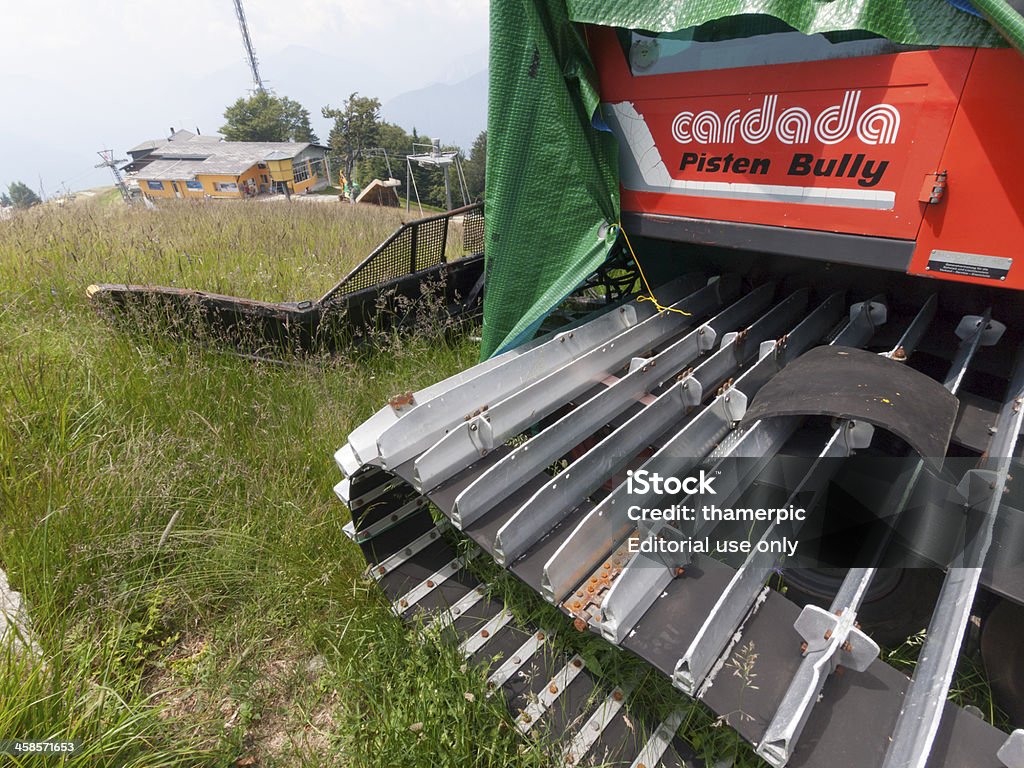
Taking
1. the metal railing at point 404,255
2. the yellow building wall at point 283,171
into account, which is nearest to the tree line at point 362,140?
the yellow building wall at point 283,171

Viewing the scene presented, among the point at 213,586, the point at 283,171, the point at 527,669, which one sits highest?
the point at 213,586

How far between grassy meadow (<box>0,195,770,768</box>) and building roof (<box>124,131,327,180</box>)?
52.5 metres

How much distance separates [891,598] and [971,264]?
4.55 feet

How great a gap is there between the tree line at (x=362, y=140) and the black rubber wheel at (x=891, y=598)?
57.4 meters

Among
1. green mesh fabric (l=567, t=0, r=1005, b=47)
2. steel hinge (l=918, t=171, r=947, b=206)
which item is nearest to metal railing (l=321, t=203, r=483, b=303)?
green mesh fabric (l=567, t=0, r=1005, b=47)

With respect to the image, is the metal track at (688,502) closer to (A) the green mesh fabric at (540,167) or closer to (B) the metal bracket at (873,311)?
(B) the metal bracket at (873,311)

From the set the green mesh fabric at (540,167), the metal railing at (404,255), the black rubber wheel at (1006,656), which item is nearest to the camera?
the black rubber wheel at (1006,656)

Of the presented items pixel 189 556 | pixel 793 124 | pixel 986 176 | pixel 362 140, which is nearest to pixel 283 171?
pixel 362 140

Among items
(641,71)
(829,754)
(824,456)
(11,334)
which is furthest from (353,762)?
(11,334)

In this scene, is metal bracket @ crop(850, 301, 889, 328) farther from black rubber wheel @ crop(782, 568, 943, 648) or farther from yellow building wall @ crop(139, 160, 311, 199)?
yellow building wall @ crop(139, 160, 311, 199)

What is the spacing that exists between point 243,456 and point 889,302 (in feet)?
12.8

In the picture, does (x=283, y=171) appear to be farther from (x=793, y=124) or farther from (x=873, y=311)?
(x=873, y=311)

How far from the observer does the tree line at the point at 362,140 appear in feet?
196

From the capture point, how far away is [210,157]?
49156 mm
